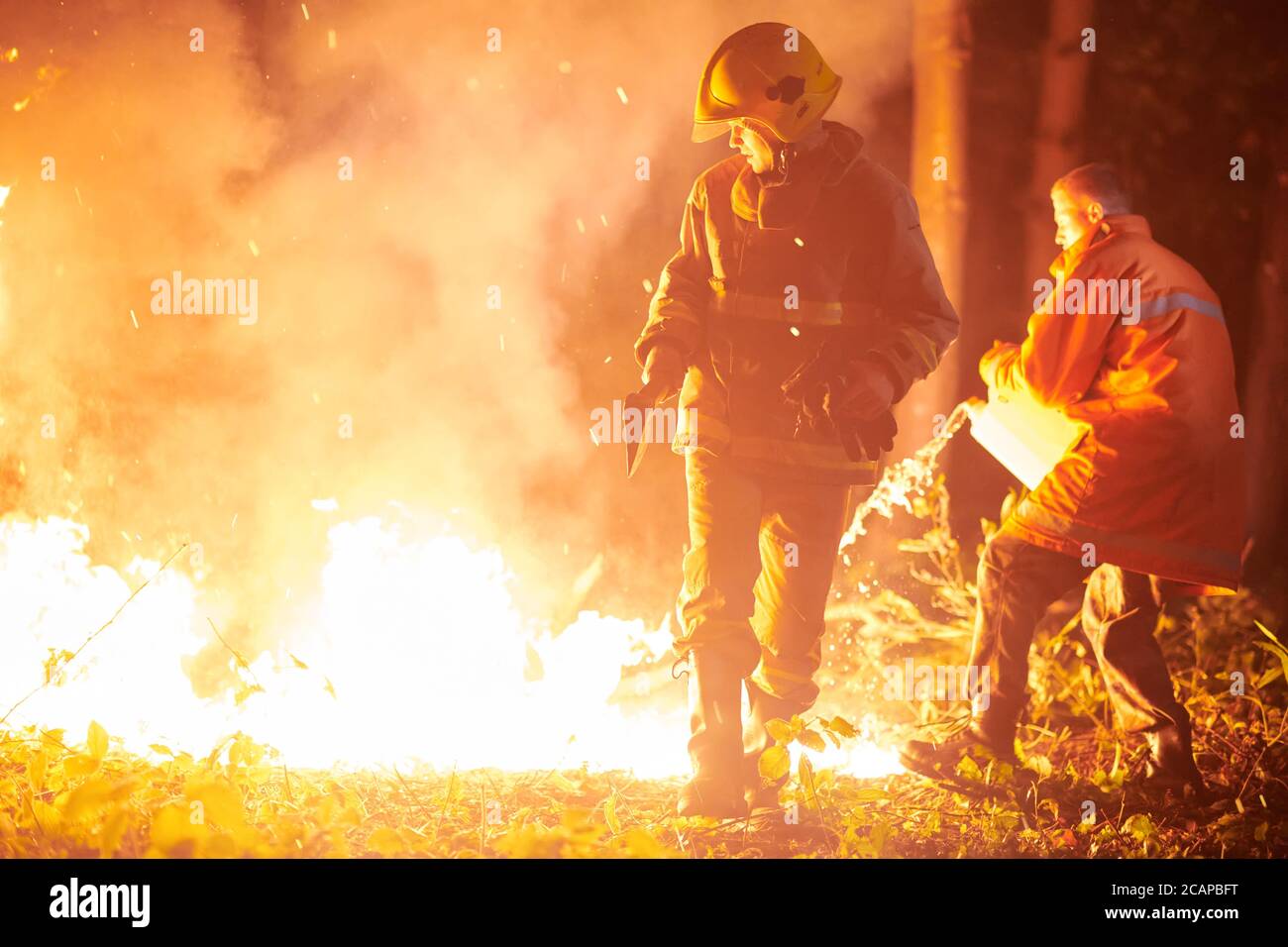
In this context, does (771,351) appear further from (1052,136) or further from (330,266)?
(330,266)

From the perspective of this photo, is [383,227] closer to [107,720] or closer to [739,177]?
[739,177]

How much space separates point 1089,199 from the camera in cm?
448

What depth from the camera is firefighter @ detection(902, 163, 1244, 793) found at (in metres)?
4.27

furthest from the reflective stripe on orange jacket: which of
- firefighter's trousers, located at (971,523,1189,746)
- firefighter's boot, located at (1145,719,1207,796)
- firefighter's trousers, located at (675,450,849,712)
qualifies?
firefighter's boot, located at (1145,719,1207,796)

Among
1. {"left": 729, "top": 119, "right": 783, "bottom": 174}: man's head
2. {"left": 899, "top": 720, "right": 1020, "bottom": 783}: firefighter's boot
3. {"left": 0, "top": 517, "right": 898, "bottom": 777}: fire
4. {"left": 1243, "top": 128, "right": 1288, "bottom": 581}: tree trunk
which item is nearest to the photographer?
{"left": 729, "top": 119, "right": 783, "bottom": 174}: man's head

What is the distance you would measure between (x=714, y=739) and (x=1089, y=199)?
2.72 meters

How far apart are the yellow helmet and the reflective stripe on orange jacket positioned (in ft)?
0.52

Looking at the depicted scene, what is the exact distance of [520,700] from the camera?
4895 millimetres

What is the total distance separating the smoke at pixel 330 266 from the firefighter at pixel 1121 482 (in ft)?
4.92

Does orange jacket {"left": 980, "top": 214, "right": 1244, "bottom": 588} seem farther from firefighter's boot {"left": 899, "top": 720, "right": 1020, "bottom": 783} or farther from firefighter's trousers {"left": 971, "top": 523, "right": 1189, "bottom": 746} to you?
firefighter's boot {"left": 899, "top": 720, "right": 1020, "bottom": 783}

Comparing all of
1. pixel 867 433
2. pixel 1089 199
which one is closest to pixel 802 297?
pixel 867 433

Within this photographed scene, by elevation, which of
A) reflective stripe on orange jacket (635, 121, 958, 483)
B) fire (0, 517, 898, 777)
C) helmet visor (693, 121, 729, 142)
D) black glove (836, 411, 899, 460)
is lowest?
fire (0, 517, 898, 777)

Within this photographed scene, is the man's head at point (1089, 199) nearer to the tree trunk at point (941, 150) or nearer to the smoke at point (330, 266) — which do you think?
the tree trunk at point (941, 150)

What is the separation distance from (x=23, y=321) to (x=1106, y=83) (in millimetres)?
5343
